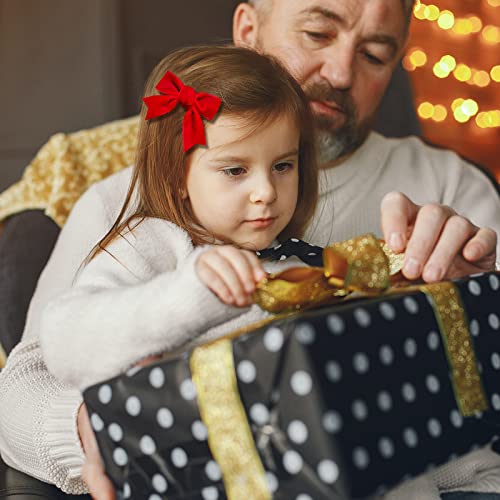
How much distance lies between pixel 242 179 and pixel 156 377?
1.28 feet

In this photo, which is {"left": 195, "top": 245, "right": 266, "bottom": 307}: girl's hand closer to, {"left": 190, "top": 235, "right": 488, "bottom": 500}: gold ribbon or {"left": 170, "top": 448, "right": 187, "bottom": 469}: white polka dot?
{"left": 190, "top": 235, "right": 488, "bottom": 500}: gold ribbon

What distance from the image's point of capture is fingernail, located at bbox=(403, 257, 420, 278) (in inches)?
33.6

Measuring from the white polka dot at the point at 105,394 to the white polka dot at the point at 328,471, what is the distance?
0.74 ft

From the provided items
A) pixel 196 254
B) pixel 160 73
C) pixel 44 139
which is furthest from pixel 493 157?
pixel 196 254

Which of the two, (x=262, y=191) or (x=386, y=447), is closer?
(x=386, y=447)

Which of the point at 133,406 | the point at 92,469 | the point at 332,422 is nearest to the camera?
the point at 332,422

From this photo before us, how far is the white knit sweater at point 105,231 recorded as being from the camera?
961mm

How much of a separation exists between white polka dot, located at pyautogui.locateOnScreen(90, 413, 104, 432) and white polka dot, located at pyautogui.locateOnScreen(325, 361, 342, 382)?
0.25 metres

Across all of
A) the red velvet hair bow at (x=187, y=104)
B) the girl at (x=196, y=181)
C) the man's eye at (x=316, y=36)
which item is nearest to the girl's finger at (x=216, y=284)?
the girl at (x=196, y=181)

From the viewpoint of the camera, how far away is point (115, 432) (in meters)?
0.72

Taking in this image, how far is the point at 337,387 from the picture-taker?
61 centimetres

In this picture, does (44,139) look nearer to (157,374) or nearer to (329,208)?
(329,208)

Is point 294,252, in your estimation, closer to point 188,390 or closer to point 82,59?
point 188,390

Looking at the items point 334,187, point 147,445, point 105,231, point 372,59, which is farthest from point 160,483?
point 372,59
